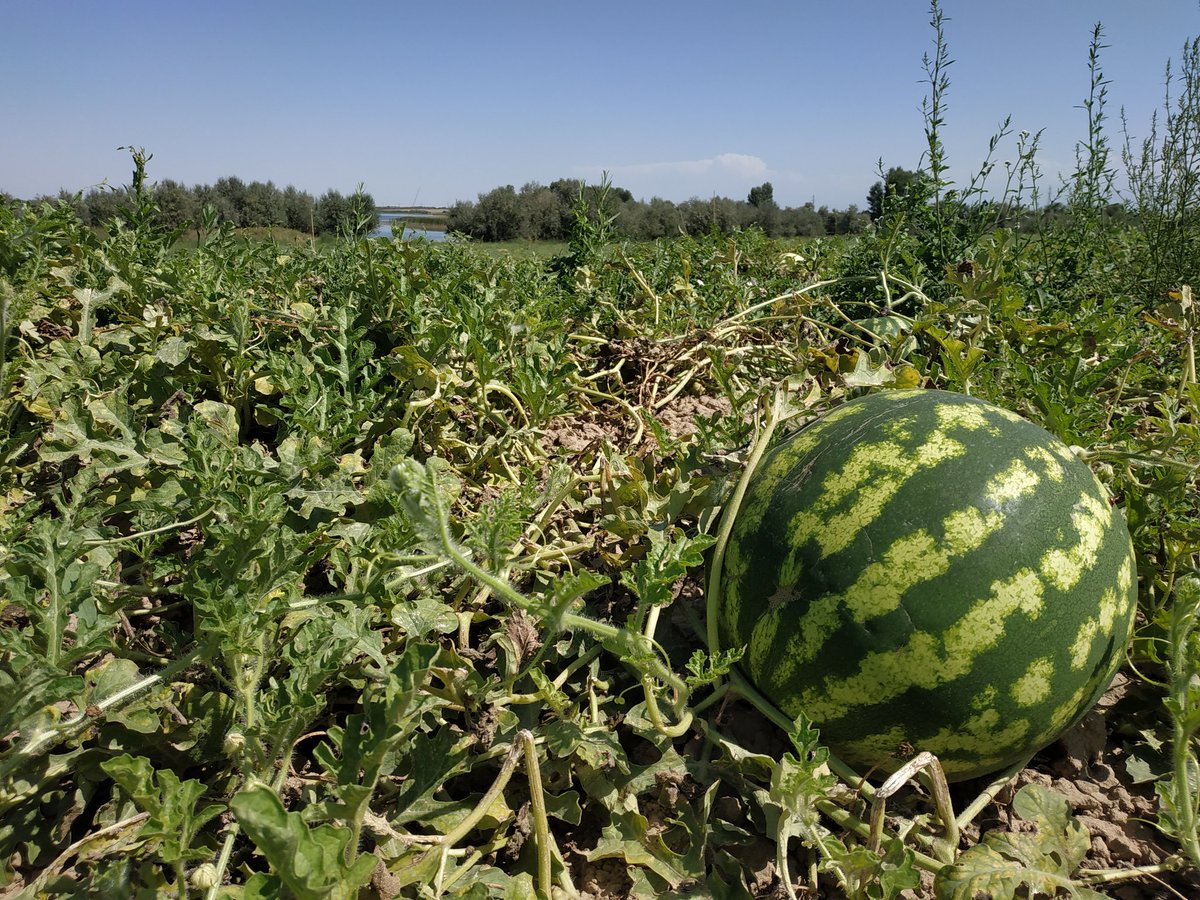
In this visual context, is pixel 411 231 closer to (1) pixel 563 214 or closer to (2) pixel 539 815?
(2) pixel 539 815

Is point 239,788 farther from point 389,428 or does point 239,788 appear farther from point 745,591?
point 389,428

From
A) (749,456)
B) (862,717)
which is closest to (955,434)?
(749,456)

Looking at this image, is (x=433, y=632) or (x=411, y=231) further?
(x=411, y=231)

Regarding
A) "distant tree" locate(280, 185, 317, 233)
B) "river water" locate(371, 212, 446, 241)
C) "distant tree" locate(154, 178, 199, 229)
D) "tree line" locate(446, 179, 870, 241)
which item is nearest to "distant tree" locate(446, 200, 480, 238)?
"tree line" locate(446, 179, 870, 241)

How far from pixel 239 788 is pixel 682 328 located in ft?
7.91

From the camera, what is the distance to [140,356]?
2.39 meters

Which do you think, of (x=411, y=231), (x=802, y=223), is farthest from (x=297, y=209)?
(x=802, y=223)

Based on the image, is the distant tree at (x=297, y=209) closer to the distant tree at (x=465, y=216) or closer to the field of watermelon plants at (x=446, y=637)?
the distant tree at (x=465, y=216)

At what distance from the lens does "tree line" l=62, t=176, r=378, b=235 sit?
454cm

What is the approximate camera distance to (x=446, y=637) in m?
1.87

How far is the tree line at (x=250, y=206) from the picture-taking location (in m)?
4.54

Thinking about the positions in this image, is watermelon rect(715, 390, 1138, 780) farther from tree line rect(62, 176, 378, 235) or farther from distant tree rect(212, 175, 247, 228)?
distant tree rect(212, 175, 247, 228)

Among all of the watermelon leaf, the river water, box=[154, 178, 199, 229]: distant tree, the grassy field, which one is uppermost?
box=[154, 178, 199, 229]: distant tree

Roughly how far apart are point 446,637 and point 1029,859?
4.16 ft
